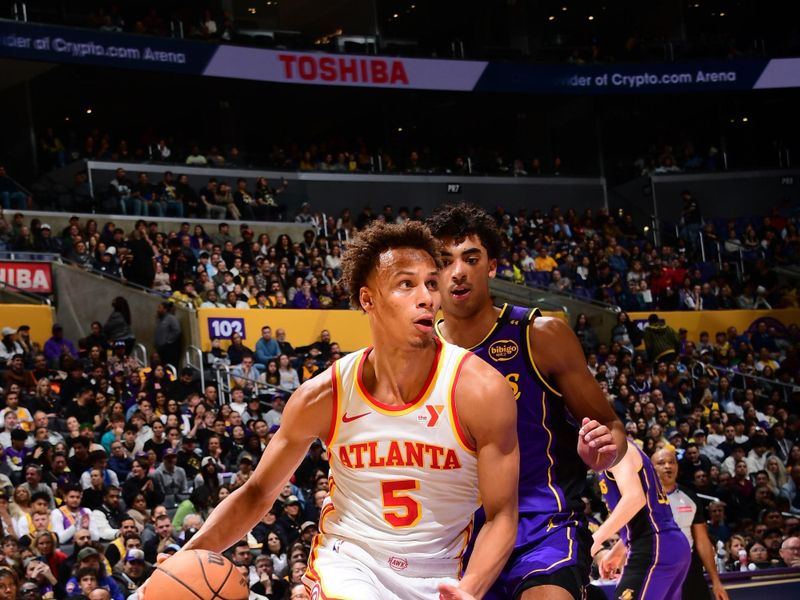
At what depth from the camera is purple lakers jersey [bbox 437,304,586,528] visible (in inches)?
209

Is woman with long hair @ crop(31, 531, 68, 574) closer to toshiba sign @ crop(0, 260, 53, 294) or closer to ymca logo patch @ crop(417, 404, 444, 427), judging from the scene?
ymca logo patch @ crop(417, 404, 444, 427)

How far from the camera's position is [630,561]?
7922mm

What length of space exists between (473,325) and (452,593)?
195cm

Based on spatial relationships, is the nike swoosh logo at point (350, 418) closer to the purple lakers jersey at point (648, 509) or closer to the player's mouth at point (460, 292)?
the player's mouth at point (460, 292)

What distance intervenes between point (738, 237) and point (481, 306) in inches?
Result: 1041

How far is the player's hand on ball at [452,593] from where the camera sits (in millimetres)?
3926

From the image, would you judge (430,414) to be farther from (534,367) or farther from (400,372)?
(534,367)

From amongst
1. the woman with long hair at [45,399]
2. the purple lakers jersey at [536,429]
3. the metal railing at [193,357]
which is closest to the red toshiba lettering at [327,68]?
the metal railing at [193,357]

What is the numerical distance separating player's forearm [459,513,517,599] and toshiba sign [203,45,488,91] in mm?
25107

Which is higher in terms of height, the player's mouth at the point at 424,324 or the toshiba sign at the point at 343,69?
the toshiba sign at the point at 343,69

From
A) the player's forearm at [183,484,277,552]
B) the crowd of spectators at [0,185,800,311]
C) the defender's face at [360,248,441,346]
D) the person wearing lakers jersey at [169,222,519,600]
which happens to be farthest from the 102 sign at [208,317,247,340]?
the defender's face at [360,248,441,346]

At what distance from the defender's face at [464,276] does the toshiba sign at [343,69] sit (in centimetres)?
2350

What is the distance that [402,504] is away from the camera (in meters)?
4.36

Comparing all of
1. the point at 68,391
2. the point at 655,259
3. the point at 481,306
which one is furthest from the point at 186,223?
the point at 481,306
